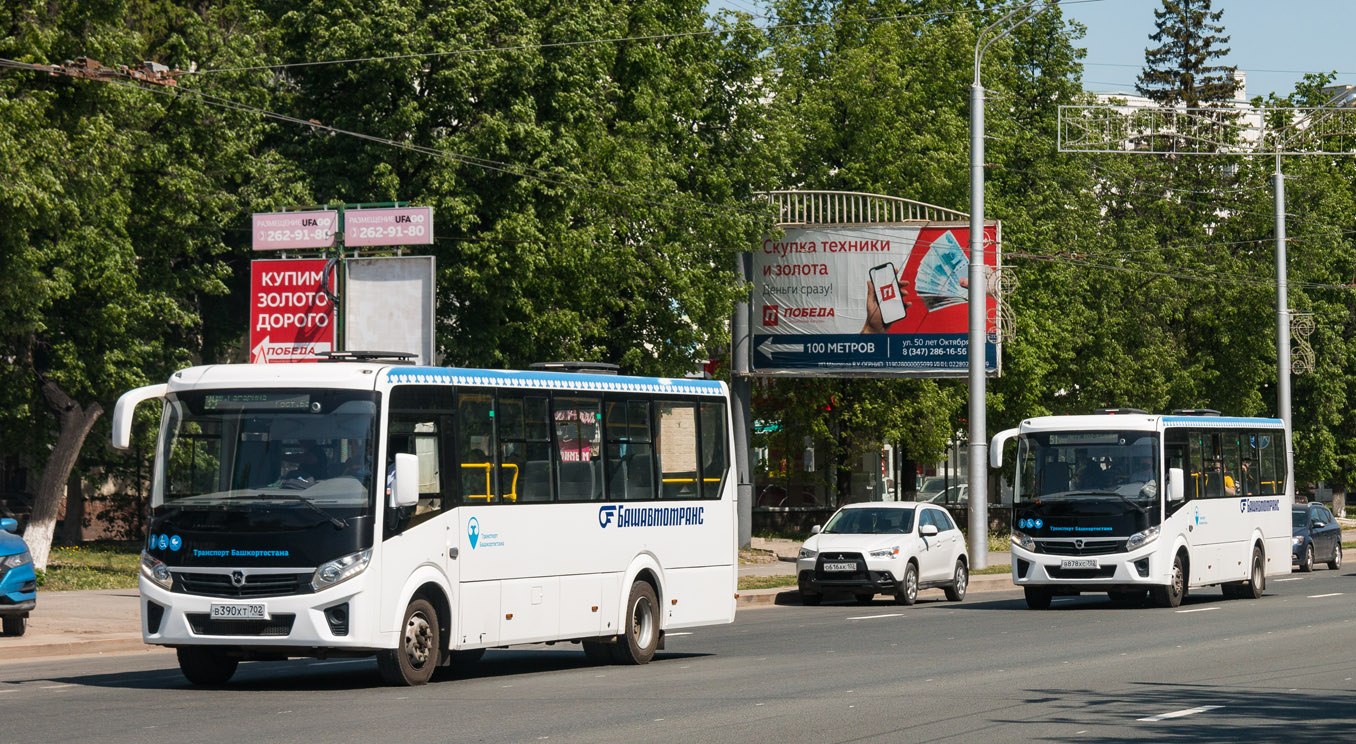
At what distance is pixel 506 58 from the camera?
33562 mm

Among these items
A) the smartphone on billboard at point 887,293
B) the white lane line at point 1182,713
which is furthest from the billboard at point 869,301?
the white lane line at point 1182,713

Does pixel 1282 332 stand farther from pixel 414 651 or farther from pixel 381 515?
pixel 381 515

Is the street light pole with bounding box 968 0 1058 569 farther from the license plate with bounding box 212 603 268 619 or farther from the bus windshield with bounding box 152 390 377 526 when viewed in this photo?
the license plate with bounding box 212 603 268 619

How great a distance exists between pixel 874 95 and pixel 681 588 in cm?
2973

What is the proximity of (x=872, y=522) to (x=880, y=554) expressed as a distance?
1.03 metres

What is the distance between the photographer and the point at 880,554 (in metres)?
28.9

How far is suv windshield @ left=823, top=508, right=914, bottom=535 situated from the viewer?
2955 centimetres

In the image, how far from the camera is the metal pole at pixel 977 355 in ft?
119

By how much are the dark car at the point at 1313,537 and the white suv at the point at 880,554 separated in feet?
49.4

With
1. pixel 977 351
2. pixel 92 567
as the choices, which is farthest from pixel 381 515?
pixel 977 351

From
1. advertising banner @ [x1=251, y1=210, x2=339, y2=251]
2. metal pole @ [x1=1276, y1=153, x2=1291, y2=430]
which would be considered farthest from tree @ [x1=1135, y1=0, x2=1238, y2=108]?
advertising banner @ [x1=251, y1=210, x2=339, y2=251]

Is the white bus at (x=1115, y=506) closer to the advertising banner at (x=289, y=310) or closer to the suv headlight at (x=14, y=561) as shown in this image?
the advertising banner at (x=289, y=310)

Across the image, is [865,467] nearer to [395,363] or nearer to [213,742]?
[395,363]

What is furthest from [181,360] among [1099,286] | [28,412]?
[1099,286]
